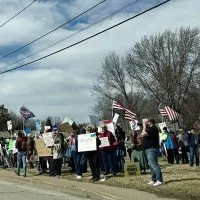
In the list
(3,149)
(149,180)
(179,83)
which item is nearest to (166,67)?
(179,83)

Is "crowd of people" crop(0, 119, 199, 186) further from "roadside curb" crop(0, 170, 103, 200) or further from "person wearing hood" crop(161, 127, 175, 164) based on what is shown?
"roadside curb" crop(0, 170, 103, 200)

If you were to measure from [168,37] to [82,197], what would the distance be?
5276 centimetres

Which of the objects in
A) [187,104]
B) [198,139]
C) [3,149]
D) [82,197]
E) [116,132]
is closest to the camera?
[82,197]

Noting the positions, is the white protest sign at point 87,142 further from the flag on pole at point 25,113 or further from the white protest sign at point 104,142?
the flag on pole at point 25,113

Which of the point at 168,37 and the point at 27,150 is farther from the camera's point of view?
the point at 168,37

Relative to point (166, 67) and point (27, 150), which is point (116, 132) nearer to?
point (27, 150)

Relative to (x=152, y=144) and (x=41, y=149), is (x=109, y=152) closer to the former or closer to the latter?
(x=152, y=144)

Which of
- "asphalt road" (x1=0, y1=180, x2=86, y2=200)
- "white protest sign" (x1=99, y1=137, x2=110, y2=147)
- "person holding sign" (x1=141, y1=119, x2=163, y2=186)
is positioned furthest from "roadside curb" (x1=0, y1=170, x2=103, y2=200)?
"person holding sign" (x1=141, y1=119, x2=163, y2=186)

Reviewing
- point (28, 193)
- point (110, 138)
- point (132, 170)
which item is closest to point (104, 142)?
point (110, 138)

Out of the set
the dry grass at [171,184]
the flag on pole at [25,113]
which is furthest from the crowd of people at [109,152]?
the flag on pole at [25,113]

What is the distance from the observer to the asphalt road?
47.8 feet

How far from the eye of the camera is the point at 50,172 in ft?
69.8

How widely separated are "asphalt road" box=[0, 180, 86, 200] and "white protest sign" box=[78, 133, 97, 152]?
2043 mm

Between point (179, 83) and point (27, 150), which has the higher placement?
point (179, 83)
